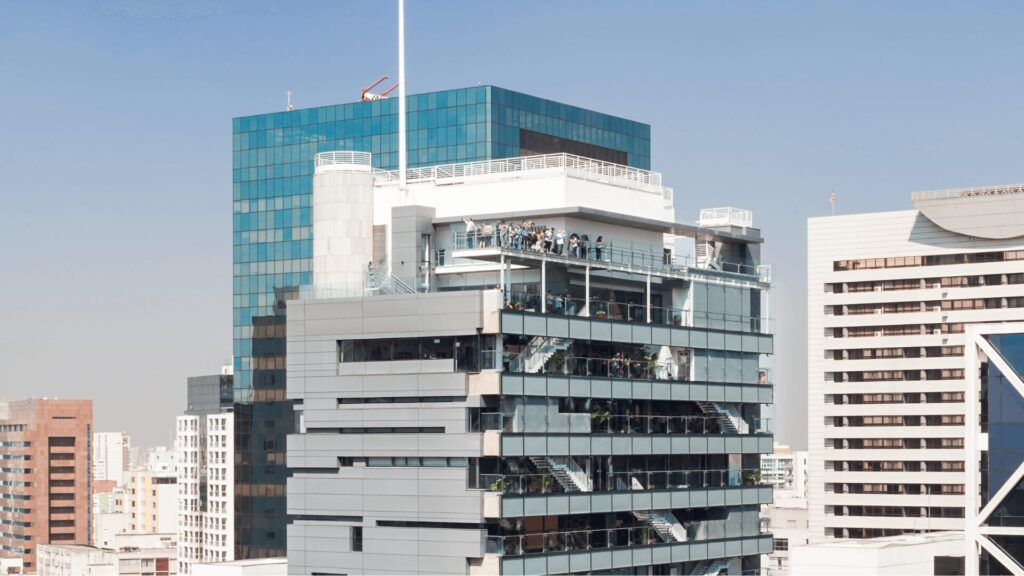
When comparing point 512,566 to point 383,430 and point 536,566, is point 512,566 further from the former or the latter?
point 383,430

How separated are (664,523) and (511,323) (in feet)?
80.8

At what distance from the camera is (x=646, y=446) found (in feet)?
411

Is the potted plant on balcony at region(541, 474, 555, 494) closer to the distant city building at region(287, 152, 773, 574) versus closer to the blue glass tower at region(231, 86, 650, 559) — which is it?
the distant city building at region(287, 152, 773, 574)

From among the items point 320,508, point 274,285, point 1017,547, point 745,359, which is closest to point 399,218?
point 320,508

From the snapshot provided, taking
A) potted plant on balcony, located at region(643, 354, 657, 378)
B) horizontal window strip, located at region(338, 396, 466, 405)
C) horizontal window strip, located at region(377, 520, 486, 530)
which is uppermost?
potted plant on balcony, located at region(643, 354, 657, 378)

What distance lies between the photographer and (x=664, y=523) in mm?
127125

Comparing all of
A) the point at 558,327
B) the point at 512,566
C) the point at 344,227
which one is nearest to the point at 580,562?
the point at 512,566

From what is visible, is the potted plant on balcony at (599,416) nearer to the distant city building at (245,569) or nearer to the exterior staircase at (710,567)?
the exterior staircase at (710,567)

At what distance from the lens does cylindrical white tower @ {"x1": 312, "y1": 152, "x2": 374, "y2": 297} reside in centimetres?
12394

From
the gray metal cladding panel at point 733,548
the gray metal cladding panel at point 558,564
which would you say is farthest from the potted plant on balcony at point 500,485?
the gray metal cladding panel at point 733,548

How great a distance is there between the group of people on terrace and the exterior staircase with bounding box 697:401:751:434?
57.8 feet

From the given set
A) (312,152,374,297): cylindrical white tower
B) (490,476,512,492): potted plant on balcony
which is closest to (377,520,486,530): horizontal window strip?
(490,476,512,492): potted plant on balcony

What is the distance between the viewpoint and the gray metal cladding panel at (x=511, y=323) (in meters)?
111

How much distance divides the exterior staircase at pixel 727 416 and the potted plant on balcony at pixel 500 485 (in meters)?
26.2
